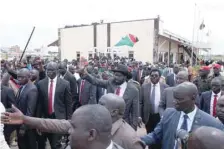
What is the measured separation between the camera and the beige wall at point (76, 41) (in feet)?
111

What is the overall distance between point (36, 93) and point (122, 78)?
5.16 ft

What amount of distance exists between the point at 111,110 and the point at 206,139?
1642mm

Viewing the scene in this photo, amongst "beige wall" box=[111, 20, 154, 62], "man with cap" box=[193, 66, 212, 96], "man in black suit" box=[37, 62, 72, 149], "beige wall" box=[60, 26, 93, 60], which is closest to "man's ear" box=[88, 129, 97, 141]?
"man in black suit" box=[37, 62, 72, 149]

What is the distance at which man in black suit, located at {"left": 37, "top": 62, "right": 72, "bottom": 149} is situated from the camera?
5938 millimetres

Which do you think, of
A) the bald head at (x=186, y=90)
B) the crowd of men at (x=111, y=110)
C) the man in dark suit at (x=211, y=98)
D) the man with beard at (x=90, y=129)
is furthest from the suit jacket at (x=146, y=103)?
the man with beard at (x=90, y=129)

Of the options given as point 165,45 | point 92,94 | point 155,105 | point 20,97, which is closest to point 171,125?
point 155,105

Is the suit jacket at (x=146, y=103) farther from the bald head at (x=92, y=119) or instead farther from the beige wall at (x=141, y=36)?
the beige wall at (x=141, y=36)

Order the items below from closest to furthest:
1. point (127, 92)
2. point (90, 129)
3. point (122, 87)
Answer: point (90, 129) < point (127, 92) < point (122, 87)

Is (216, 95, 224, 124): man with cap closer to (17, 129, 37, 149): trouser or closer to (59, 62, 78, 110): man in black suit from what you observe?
(17, 129, 37, 149): trouser

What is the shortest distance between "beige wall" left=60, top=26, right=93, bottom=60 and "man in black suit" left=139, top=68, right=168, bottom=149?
89.4 ft

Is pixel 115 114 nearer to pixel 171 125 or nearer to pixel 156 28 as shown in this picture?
pixel 171 125

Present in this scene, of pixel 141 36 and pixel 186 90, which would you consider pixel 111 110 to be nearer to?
pixel 186 90

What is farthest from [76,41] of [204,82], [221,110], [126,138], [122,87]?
[126,138]

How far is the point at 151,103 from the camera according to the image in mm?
6250
